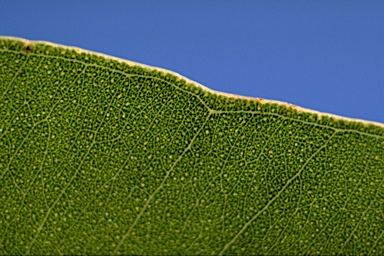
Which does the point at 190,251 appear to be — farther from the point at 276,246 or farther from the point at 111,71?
the point at 111,71

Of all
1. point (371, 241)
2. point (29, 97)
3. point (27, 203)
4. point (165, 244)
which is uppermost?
point (29, 97)

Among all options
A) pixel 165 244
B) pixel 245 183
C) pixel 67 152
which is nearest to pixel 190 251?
pixel 165 244

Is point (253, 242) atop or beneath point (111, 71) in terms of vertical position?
beneath

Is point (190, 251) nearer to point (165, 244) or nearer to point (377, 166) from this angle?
point (165, 244)
